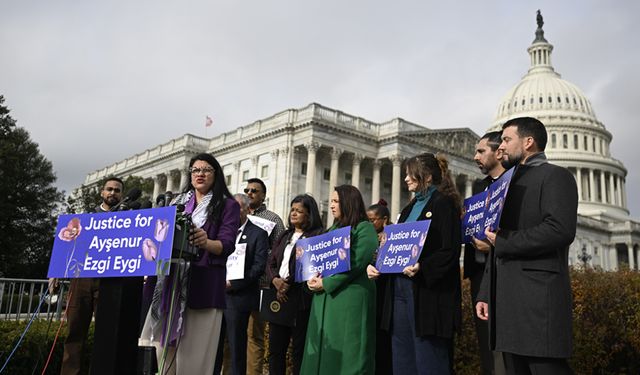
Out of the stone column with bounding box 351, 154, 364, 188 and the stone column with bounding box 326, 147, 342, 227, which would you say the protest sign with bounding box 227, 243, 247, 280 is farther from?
the stone column with bounding box 351, 154, 364, 188

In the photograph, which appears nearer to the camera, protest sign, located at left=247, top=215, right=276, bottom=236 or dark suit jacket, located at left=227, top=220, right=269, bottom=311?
dark suit jacket, located at left=227, top=220, right=269, bottom=311

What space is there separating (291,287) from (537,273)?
3.84 meters

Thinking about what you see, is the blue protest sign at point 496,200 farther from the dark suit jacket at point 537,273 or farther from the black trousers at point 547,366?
the black trousers at point 547,366

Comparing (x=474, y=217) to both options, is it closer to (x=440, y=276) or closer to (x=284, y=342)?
(x=440, y=276)

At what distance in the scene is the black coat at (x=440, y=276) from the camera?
5.32 m

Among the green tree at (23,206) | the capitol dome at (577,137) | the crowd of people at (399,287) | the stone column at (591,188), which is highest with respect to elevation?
the capitol dome at (577,137)

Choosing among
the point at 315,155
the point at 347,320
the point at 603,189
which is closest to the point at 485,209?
the point at 347,320

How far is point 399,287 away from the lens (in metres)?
5.84

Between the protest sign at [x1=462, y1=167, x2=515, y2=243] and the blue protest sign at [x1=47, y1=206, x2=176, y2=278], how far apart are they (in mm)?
2714

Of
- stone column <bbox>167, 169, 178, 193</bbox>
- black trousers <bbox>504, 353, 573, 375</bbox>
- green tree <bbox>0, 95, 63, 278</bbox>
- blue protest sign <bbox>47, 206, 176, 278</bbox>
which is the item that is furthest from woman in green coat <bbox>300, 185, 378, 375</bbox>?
stone column <bbox>167, 169, 178, 193</bbox>

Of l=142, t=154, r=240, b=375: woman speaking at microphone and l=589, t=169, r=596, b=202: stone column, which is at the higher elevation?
l=589, t=169, r=596, b=202: stone column

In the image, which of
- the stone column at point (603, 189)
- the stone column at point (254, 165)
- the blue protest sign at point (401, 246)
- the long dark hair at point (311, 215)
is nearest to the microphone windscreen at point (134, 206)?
the blue protest sign at point (401, 246)

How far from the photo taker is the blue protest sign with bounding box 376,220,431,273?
5562 millimetres

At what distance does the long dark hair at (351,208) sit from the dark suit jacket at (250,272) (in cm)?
155
